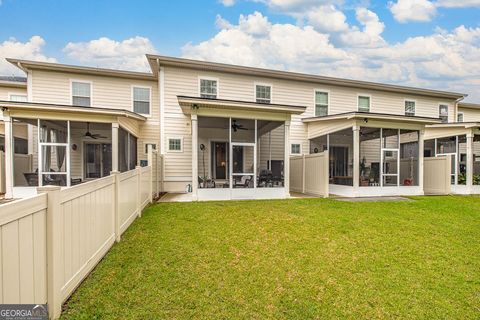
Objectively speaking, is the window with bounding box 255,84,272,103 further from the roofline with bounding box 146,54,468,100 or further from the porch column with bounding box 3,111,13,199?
the porch column with bounding box 3,111,13,199

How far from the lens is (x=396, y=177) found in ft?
37.7

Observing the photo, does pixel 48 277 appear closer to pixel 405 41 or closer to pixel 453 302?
pixel 453 302

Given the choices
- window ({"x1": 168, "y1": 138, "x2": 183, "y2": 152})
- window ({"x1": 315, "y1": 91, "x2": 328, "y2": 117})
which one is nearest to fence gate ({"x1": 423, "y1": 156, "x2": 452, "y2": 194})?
window ({"x1": 315, "y1": 91, "x2": 328, "y2": 117})

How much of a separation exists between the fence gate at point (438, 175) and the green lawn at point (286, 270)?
24.5 feet

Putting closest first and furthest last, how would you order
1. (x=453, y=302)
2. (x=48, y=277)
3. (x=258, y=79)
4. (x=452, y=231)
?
(x=48, y=277)
(x=453, y=302)
(x=452, y=231)
(x=258, y=79)

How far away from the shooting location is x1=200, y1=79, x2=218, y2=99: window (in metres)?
12.8

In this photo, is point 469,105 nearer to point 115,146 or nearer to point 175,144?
point 175,144

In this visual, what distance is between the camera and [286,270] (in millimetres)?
3869

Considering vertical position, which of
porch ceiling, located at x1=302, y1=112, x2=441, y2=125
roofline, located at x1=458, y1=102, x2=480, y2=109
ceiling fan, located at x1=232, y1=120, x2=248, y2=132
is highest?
roofline, located at x1=458, y1=102, x2=480, y2=109

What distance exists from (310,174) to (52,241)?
418 inches

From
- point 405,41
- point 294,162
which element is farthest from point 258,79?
point 405,41

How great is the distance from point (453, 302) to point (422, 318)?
0.65 meters

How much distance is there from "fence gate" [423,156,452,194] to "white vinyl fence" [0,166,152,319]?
1466cm

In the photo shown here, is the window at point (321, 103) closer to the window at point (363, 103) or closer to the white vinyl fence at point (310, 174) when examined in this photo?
the window at point (363, 103)
